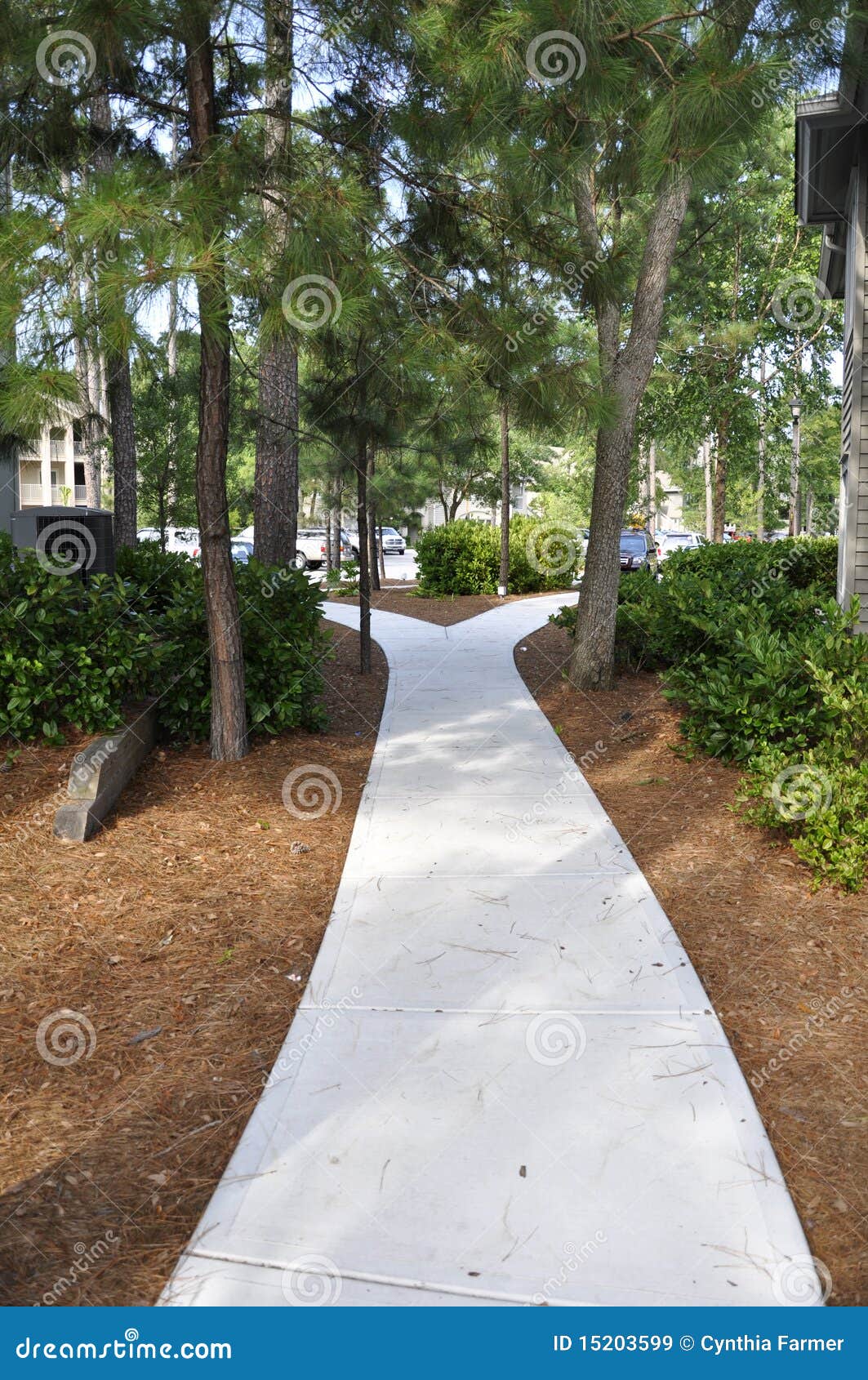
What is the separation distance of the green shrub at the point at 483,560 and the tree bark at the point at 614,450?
1076 cm

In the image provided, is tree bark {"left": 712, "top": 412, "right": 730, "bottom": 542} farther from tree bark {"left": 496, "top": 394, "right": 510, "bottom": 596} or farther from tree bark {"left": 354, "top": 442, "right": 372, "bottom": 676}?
tree bark {"left": 354, "top": 442, "right": 372, "bottom": 676}

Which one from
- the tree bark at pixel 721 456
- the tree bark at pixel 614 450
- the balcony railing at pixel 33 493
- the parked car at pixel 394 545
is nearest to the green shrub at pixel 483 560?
the tree bark at pixel 721 456

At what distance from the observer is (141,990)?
4.59 meters

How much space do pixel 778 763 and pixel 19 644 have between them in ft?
15.9

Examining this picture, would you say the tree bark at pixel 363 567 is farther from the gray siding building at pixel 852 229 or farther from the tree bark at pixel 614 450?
Result: the gray siding building at pixel 852 229

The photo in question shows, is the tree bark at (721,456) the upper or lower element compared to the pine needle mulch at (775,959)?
upper

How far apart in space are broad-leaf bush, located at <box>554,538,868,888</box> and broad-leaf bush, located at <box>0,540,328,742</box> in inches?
112

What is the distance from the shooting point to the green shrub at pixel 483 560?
21641 mm

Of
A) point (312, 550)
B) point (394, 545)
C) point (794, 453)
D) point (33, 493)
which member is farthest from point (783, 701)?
point (33, 493)

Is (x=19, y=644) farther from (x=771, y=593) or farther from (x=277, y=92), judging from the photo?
(x=771, y=593)

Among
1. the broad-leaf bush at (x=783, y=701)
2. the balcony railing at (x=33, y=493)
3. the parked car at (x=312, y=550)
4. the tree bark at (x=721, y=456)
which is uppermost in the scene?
the balcony railing at (x=33, y=493)

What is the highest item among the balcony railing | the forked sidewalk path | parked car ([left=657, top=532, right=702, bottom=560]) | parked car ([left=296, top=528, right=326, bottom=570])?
the balcony railing

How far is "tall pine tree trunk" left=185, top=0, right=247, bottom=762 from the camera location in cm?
682

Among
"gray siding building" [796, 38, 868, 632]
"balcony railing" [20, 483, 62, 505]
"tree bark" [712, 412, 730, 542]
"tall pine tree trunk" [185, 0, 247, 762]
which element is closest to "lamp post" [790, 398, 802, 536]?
"tree bark" [712, 412, 730, 542]
